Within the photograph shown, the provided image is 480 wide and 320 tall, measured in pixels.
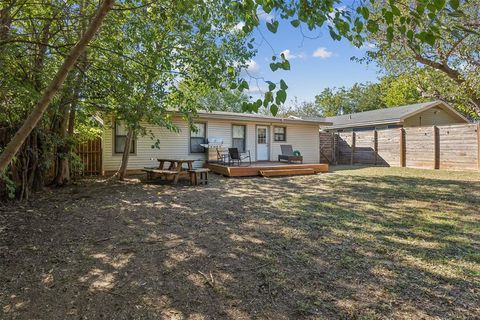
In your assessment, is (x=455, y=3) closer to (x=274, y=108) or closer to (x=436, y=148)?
(x=274, y=108)

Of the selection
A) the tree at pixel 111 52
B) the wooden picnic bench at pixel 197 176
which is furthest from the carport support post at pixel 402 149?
the wooden picnic bench at pixel 197 176

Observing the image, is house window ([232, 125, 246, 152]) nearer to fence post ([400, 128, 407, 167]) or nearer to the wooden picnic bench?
the wooden picnic bench

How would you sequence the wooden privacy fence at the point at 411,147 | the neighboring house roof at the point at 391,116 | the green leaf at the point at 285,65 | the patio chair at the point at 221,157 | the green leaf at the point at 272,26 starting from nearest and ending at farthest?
1. the green leaf at the point at 285,65
2. the green leaf at the point at 272,26
3. the wooden privacy fence at the point at 411,147
4. the patio chair at the point at 221,157
5. the neighboring house roof at the point at 391,116

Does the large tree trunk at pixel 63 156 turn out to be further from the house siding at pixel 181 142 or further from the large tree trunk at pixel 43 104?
the large tree trunk at pixel 43 104

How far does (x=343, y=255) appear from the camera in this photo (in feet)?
10.5

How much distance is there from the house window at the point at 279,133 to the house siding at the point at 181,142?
0.18 m

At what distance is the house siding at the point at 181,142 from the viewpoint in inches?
435

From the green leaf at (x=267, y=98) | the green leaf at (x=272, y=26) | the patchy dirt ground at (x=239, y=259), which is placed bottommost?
the patchy dirt ground at (x=239, y=259)

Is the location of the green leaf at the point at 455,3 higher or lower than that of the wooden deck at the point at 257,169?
higher

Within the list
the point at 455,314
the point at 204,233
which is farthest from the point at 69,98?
the point at 455,314

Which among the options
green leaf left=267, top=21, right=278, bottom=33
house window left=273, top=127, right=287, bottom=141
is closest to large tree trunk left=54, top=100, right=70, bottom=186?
green leaf left=267, top=21, right=278, bottom=33

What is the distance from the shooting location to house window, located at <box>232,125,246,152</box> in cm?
1345

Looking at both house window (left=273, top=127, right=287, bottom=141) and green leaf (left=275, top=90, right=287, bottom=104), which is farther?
house window (left=273, top=127, right=287, bottom=141)

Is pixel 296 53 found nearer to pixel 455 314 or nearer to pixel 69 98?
pixel 455 314
